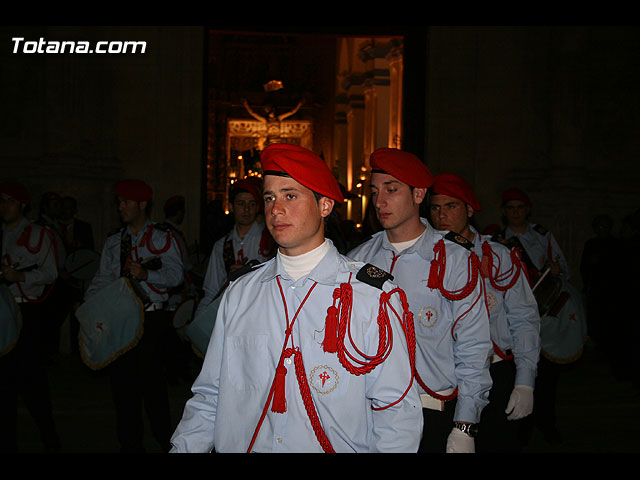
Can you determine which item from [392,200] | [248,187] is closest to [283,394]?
[392,200]

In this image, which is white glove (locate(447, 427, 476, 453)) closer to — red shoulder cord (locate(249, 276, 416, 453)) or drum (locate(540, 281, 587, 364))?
red shoulder cord (locate(249, 276, 416, 453))

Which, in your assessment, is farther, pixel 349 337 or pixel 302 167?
pixel 302 167

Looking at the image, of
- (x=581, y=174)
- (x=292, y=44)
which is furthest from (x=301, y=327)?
(x=292, y=44)

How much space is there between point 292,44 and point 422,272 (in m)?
24.8

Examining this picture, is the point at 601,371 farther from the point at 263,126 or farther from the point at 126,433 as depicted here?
the point at 263,126

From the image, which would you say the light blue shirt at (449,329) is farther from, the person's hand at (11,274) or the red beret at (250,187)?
the person's hand at (11,274)

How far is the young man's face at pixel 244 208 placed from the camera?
6974mm

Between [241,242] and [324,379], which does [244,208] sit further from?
[324,379]

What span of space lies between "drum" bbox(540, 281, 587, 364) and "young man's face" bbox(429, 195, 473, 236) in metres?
2.77

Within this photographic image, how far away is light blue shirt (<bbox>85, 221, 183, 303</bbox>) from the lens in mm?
6719

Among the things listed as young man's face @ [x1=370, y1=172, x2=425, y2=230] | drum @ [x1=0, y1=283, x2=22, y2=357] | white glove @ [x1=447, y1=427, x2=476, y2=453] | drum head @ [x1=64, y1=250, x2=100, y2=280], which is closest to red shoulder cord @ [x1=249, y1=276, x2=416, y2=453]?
white glove @ [x1=447, y1=427, x2=476, y2=453]

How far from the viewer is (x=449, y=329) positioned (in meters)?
3.93

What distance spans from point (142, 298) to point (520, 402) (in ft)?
10.9

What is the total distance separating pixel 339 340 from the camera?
2.61 m
